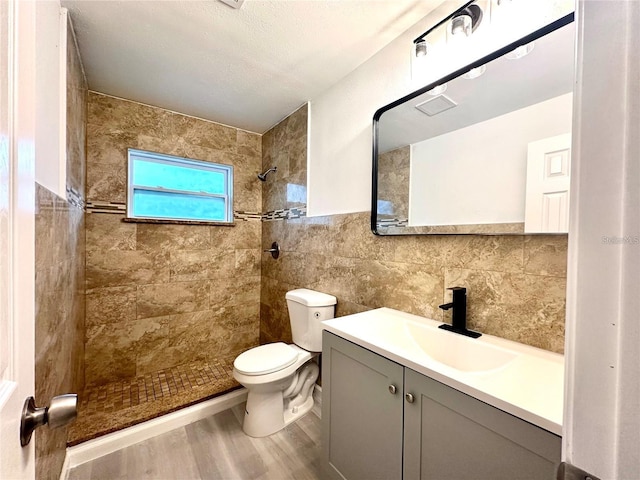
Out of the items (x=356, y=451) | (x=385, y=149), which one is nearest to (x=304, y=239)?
(x=385, y=149)

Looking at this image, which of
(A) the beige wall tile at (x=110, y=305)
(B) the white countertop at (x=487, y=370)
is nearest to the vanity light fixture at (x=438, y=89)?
(B) the white countertop at (x=487, y=370)

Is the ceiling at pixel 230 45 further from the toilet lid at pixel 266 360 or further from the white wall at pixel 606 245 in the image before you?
the toilet lid at pixel 266 360

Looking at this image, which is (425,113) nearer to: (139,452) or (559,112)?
(559,112)

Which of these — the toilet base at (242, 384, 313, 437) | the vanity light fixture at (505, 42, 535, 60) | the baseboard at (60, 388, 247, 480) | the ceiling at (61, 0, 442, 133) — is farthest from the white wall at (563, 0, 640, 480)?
the baseboard at (60, 388, 247, 480)

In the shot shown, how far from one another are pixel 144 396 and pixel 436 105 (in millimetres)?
2621

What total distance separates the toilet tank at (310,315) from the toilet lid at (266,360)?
109mm

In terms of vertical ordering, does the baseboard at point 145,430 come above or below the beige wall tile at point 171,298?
below

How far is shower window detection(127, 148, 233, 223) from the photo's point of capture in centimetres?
224

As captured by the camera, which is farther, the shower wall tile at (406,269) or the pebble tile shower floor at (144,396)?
the pebble tile shower floor at (144,396)

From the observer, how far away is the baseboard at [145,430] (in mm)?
1477

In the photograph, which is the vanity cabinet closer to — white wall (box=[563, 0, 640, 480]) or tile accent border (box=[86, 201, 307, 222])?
white wall (box=[563, 0, 640, 480])

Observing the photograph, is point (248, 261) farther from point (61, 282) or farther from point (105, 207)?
point (61, 282)

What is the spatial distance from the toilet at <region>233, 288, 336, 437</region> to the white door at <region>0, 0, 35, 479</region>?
122cm

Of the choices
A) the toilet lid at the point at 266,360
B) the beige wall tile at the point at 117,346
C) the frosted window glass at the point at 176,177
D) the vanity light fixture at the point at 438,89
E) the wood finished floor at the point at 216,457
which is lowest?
the wood finished floor at the point at 216,457
